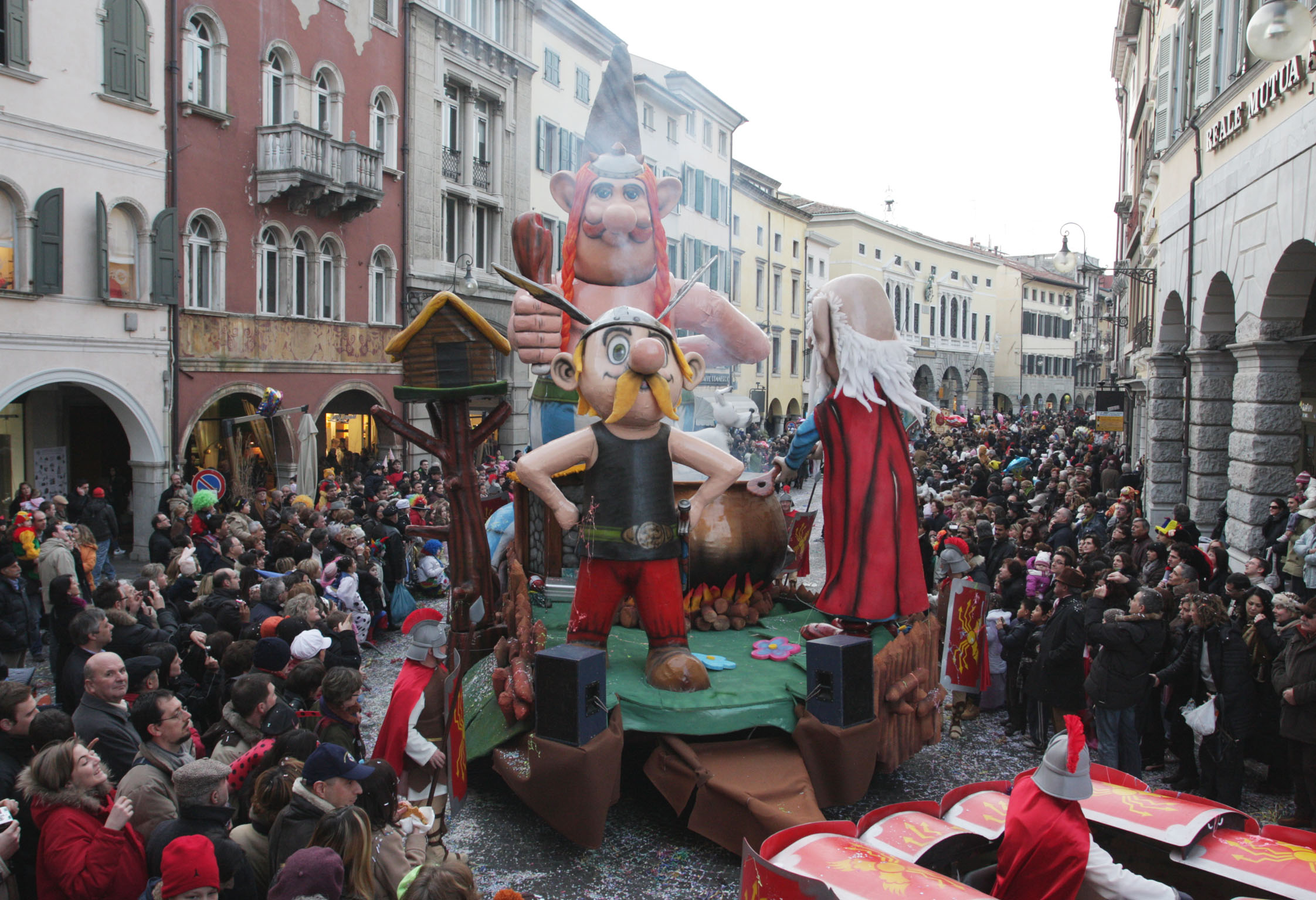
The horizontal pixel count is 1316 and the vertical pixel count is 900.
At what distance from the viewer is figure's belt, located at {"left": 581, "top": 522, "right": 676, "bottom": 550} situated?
5.30 metres

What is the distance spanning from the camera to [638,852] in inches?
199

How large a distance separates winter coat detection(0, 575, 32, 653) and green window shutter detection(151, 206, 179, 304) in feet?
25.7

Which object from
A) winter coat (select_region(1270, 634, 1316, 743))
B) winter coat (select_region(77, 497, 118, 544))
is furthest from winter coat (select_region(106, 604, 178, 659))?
winter coat (select_region(77, 497, 118, 544))

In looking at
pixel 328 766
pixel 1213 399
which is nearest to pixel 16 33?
pixel 328 766

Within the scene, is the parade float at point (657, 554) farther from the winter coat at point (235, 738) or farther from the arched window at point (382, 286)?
the arched window at point (382, 286)

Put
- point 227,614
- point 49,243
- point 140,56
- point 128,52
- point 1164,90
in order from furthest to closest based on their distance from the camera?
point 1164,90 < point 140,56 < point 128,52 < point 49,243 < point 227,614

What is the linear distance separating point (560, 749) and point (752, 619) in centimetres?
239

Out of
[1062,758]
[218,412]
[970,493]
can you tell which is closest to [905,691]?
[1062,758]

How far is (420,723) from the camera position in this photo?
15.7 feet

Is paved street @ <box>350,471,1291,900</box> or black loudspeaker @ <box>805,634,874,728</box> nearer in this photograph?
paved street @ <box>350,471,1291,900</box>

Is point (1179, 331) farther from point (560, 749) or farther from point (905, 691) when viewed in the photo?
point (560, 749)

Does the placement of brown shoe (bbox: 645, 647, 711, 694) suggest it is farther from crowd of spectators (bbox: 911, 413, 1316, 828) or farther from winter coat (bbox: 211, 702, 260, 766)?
crowd of spectators (bbox: 911, 413, 1316, 828)

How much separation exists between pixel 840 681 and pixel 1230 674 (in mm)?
2505

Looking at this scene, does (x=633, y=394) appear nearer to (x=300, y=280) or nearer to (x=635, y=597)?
(x=635, y=597)
